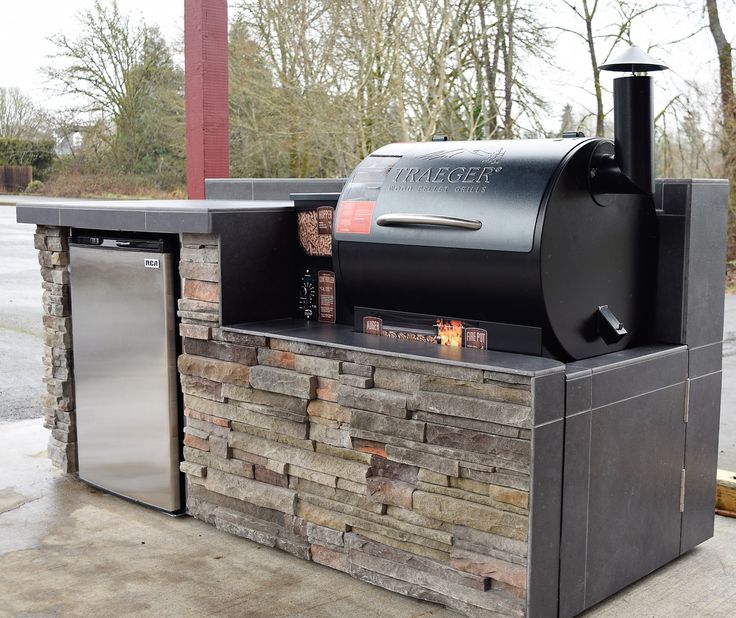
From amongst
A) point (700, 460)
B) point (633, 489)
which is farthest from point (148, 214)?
point (700, 460)

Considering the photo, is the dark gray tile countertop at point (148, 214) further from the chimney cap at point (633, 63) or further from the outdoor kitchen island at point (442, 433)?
the chimney cap at point (633, 63)

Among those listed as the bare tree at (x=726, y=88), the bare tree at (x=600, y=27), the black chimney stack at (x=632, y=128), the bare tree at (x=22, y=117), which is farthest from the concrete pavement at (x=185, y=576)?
the bare tree at (x=22, y=117)

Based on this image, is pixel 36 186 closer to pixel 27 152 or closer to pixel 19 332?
pixel 27 152

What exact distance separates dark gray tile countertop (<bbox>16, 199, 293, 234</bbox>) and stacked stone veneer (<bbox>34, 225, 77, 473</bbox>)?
0.10m

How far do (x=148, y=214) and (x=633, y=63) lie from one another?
66.8 inches

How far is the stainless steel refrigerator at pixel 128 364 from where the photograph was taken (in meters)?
3.27

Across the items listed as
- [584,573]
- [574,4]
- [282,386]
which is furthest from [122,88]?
[584,573]

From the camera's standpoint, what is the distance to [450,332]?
2.69 meters

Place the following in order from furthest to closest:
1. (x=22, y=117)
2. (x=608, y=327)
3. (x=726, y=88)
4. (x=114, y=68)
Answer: (x=114, y=68) → (x=22, y=117) → (x=726, y=88) → (x=608, y=327)

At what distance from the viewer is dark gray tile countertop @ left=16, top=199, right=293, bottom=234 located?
9.90 ft

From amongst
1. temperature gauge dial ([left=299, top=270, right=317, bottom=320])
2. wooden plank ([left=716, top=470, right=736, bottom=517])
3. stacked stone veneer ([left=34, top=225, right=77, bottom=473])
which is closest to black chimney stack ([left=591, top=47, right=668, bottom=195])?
temperature gauge dial ([left=299, top=270, right=317, bottom=320])

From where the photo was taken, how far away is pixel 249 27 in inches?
416

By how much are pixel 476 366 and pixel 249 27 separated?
9018 mm

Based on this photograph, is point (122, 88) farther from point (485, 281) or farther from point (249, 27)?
point (485, 281)
